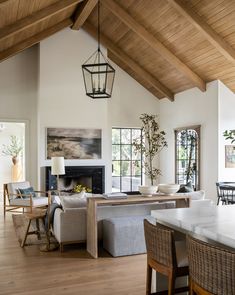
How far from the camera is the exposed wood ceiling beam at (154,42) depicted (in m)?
7.11

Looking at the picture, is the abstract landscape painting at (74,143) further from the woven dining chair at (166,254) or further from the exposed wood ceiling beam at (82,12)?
the woven dining chair at (166,254)

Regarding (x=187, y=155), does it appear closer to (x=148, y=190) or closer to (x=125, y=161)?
(x=125, y=161)

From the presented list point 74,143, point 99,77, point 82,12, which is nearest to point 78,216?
point 99,77

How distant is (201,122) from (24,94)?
16.2 feet

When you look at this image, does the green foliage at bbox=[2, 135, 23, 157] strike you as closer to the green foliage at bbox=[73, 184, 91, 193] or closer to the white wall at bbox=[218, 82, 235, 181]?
the green foliage at bbox=[73, 184, 91, 193]

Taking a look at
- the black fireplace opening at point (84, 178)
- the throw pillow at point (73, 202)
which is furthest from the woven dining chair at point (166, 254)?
the black fireplace opening at point (84, 178)

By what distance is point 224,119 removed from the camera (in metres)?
7.69

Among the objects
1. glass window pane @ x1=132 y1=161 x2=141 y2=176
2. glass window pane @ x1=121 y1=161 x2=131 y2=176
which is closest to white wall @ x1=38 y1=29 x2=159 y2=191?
glass window pane @ x1=121 y1=161 x2=131 y2=176

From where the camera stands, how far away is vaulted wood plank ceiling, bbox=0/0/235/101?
6066mm

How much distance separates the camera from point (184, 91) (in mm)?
9195

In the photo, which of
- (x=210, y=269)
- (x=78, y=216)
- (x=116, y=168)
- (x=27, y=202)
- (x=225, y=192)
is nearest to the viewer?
(x=210, y=269)

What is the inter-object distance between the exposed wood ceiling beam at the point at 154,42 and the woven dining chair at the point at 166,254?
19.3 feet

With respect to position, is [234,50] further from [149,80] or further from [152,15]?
[149,80]

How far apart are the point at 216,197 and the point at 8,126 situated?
25.7 ft
